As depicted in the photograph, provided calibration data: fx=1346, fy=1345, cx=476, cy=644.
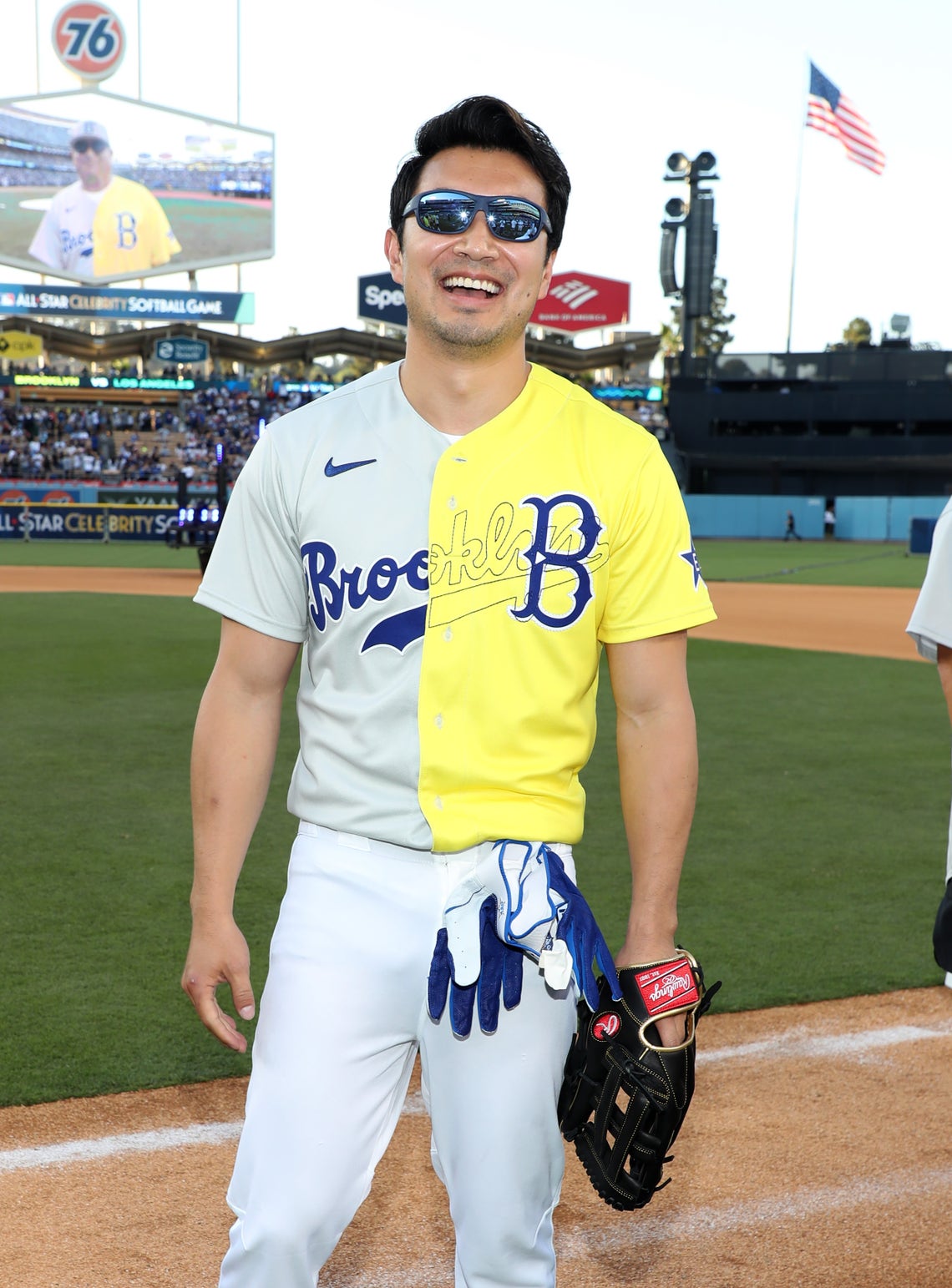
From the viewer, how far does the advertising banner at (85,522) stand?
40406 millimetres

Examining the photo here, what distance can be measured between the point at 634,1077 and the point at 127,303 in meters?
61.2

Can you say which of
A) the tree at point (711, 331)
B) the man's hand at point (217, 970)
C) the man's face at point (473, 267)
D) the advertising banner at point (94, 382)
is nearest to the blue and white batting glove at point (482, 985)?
the man's hand at point (217, 970)

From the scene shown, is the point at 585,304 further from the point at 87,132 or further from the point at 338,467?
the point at 338,467

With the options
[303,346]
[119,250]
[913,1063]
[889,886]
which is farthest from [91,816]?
[303,346]

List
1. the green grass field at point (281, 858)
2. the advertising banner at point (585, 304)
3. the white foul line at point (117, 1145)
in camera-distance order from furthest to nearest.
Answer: the advertising banner at point (585, 304), the green grass field at point (281, 858), the white foul line at point (117, 1145)

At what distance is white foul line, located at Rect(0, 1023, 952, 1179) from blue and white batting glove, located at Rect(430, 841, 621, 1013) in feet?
5.82

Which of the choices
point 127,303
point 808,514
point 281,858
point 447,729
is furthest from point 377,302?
point 447,729

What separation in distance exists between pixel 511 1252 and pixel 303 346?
6694 cm

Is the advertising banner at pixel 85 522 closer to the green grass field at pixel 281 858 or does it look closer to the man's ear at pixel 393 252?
the green grass field at pixel 281 858

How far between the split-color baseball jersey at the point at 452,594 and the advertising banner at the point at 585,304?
65259 mm

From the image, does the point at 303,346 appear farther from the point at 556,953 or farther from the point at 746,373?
the point at 556,953

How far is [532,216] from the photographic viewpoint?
2.49 meters

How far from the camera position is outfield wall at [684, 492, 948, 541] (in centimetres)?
4834

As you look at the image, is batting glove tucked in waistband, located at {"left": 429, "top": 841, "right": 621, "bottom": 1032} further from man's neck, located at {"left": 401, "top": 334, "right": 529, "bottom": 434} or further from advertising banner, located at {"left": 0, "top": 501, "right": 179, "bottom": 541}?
advertising banner, located at {"left": 0, "top": 501, "right": 179, "bottom": 541}
